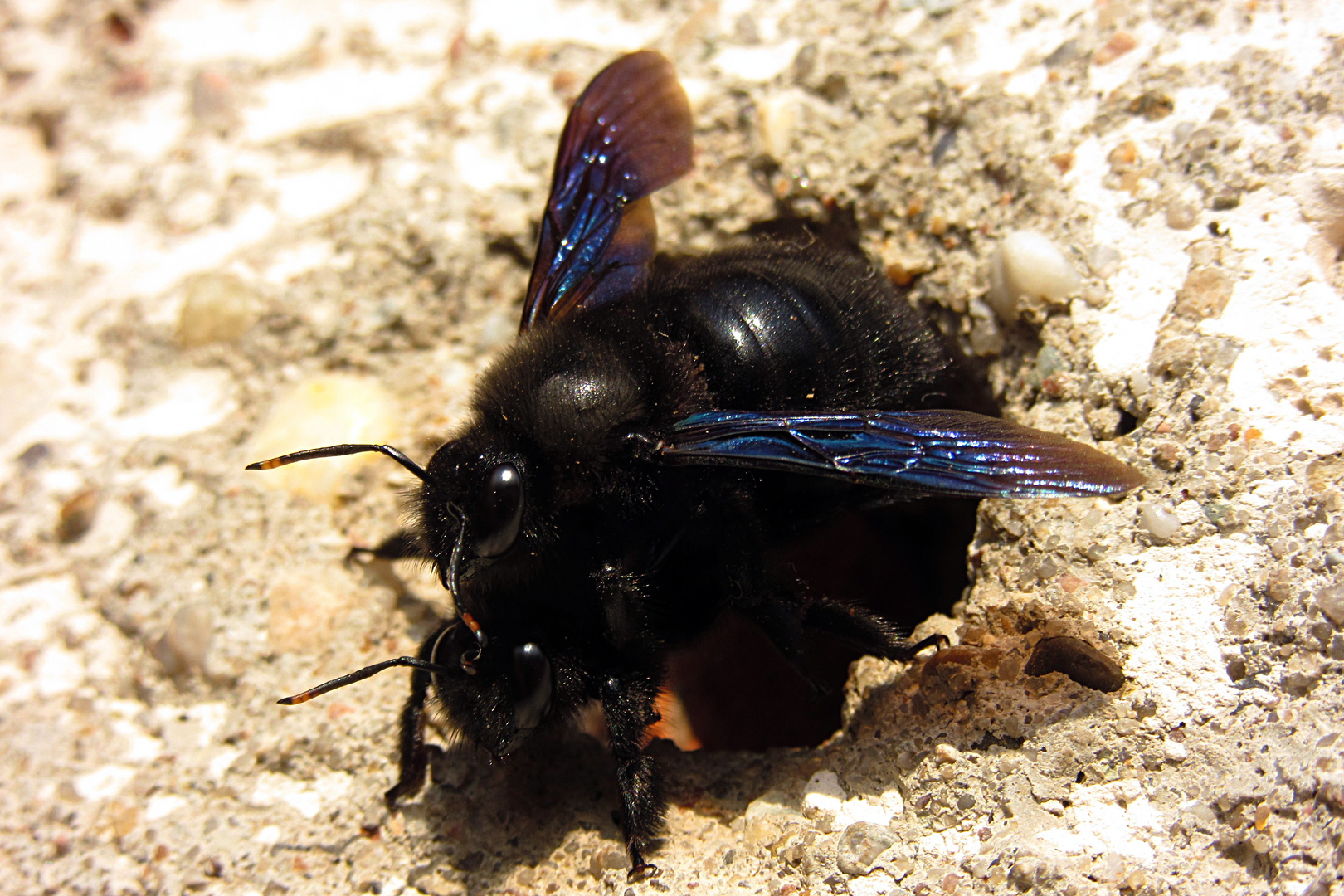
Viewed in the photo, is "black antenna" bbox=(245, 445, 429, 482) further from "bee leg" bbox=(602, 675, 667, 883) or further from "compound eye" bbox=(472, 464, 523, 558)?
"bee leg" bbox=(602, 675, 667, 883)

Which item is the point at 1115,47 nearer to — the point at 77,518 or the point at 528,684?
the point at 528,684

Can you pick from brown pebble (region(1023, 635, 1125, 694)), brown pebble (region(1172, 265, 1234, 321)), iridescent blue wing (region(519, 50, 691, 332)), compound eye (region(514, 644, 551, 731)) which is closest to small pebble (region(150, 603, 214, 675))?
compound eye (region(514, 644, 551, 731))

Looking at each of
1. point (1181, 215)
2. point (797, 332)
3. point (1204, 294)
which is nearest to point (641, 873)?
point (797, 332)

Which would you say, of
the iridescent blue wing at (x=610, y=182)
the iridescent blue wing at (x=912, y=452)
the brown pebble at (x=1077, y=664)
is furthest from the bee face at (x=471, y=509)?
the brown pebble at (x=1077, y=664)

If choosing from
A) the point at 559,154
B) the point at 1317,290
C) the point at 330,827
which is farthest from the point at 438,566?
the point at 1317,290

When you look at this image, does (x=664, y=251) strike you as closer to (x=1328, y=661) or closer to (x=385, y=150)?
(x=385, y=150)
